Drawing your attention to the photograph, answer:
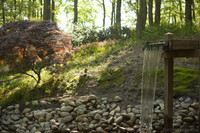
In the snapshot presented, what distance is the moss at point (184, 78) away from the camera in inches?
240

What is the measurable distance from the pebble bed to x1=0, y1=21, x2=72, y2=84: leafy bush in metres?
1.38

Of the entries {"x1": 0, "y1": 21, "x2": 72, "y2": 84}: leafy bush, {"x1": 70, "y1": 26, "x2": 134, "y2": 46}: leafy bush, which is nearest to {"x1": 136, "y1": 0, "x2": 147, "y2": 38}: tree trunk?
{"x1": 70, "y1": 26, "x2": 134, "y2": 46}: leafy bush

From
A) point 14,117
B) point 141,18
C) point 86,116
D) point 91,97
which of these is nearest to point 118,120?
point 86,116

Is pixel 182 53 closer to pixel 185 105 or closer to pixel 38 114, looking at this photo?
pixel 185 105

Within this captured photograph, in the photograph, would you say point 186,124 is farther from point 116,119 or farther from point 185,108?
point 116,119

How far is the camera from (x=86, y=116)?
5855 mm

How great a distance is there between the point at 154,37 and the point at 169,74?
521 centimetres

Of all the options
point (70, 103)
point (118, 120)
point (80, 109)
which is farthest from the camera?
point (70, 103)

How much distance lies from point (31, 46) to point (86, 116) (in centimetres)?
322

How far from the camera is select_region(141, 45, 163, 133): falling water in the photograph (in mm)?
5043

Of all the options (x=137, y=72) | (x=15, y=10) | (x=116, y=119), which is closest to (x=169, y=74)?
(x=116, y=119)

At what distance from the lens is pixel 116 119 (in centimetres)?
546

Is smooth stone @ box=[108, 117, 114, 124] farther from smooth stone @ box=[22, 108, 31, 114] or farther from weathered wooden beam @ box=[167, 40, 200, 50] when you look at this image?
smooth stone @ box=[22, 108, 31, 114]

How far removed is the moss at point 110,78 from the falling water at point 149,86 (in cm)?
173
